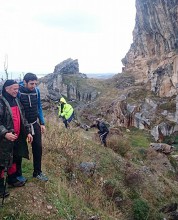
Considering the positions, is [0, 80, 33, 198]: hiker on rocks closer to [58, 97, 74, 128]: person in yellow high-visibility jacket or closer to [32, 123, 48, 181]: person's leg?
[32, 123, 48, 181]: person's leg

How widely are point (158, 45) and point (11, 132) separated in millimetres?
51994

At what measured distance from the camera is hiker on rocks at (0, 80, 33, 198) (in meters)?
4.92

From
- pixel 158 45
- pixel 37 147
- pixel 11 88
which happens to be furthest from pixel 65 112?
pixel 158 45

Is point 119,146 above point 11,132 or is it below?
below

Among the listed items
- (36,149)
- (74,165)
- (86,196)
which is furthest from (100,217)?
(74,165)

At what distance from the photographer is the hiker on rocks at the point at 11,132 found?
4.92m

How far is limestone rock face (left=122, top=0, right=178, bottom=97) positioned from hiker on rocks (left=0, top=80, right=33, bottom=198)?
3940 cm

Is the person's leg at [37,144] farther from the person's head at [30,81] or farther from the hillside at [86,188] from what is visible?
the person's head at [30,81]

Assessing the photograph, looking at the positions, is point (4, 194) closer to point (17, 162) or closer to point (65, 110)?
point (17, 162)

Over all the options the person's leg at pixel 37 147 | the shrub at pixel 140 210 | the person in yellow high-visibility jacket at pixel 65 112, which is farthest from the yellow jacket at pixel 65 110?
the person's leg at pixel 37 147

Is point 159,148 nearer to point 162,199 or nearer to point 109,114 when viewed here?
point 162,199

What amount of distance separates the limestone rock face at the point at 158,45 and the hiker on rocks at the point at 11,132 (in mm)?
39399

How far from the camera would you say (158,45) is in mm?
54438

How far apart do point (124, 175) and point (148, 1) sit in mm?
50352
